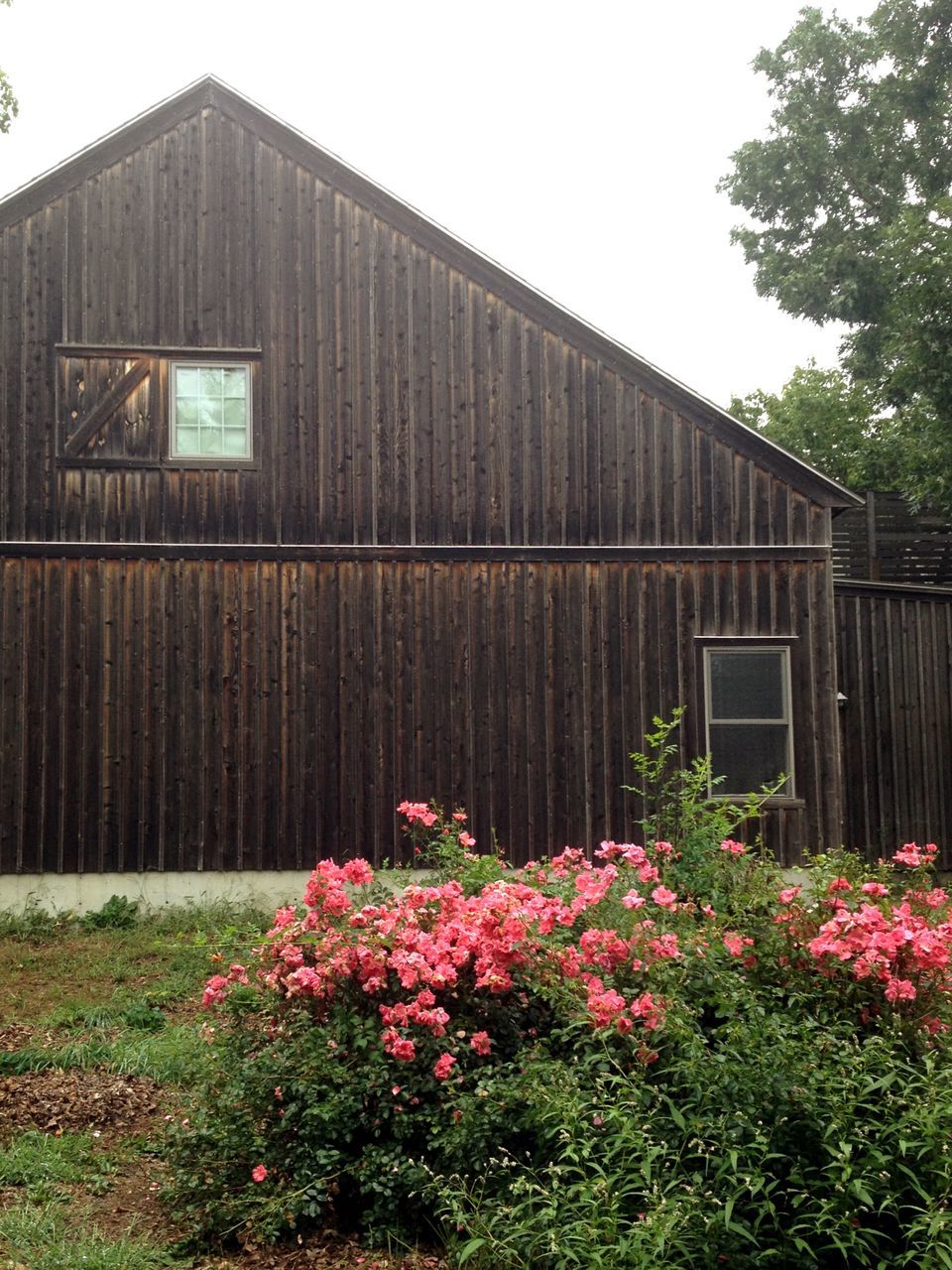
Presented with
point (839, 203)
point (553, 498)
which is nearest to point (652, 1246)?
point (553, 498)

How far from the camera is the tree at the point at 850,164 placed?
81.9 feet

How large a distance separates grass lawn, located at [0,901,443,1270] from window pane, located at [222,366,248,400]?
4981 millimetres

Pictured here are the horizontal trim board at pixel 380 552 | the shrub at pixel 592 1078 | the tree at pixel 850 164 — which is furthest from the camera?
the tree at pixel 850 164

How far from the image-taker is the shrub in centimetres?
471

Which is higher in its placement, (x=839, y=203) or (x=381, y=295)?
(x=839, y=203)

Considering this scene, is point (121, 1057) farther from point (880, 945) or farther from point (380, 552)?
point (380, 552)

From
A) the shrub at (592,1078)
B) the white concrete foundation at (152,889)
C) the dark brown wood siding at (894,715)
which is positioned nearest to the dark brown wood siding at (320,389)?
the dark brown wood siding at (894,715)

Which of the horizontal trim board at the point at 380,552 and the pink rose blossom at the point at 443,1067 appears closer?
the pink rose blossom at the point at 443,1067

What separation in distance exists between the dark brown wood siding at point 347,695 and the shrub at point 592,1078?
6.12 m

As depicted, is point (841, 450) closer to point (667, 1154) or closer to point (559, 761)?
point (559, 761)

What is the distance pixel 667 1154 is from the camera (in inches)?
192

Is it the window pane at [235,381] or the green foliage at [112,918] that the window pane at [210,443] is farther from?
the green foliage at [112,918]

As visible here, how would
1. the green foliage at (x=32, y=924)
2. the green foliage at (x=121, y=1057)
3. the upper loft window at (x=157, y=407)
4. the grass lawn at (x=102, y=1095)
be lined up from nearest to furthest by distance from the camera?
the grass lawn at (x=102, y=1095)
the green foliage at (x=121, y=1057)
the green foliage at (x=32, y=924)
the upper loft window at (x=157, y=407)

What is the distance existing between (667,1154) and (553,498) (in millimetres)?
8970
